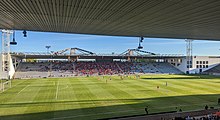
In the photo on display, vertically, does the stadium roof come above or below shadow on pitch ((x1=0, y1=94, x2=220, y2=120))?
above

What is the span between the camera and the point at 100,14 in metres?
18.2

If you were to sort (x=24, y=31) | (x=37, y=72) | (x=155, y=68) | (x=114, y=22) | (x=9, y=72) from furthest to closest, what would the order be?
(x=155, y=68) < (x=37, y=72) < (x=9, y=72) < (x=24, y=31) < (x=114, y=22)

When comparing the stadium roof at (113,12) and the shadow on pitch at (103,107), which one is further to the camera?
the shadow on pitch at (103,107)

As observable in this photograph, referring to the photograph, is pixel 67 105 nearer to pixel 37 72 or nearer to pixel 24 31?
pixel 24 31

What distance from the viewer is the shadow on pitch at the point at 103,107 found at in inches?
730

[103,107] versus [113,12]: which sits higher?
[113,12]

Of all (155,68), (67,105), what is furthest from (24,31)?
(155,68)

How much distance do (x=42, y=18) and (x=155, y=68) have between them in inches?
2664

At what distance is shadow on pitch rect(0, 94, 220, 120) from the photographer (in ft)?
60.8

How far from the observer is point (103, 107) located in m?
21.7

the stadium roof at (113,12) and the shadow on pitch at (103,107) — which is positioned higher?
the stadium roof at (113,12)

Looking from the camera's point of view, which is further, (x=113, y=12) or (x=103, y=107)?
(x=103, y=107)

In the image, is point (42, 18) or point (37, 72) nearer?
point (42, 18)

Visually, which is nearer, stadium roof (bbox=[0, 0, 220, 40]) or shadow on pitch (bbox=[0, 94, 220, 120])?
stadium roof (bbox=[0, 0, 220, 40])
